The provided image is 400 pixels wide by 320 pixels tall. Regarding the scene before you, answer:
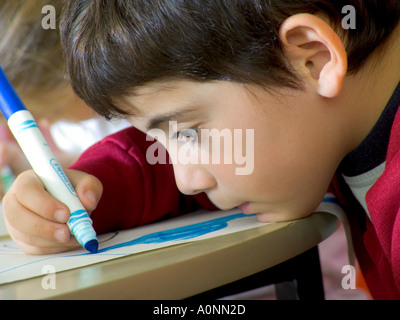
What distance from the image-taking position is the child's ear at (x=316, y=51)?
466 millimetres

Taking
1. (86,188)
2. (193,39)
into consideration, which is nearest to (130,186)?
(86,188)

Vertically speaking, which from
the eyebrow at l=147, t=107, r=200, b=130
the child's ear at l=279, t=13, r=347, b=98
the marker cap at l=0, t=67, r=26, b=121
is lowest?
the eyebrow at l=147, t=107, r=200, b=130

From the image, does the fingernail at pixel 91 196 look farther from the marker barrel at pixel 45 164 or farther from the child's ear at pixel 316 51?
the child's ear at pixel 316 51

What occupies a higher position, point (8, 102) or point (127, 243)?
point (8, 102)

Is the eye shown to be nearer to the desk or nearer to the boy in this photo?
the boy

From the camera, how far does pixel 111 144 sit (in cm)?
69

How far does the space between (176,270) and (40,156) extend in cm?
21

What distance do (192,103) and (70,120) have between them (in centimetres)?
80

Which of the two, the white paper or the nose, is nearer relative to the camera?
the white paper

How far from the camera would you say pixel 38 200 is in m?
0.46

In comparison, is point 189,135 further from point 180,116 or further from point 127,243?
point 127,243

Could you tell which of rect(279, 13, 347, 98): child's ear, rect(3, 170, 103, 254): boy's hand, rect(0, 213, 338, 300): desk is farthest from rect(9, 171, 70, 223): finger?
rect(279, 13, 347, 98): child's ear

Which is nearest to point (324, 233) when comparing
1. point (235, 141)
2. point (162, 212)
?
point (235, 141)

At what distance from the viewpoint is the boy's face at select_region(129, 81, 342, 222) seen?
48cm
